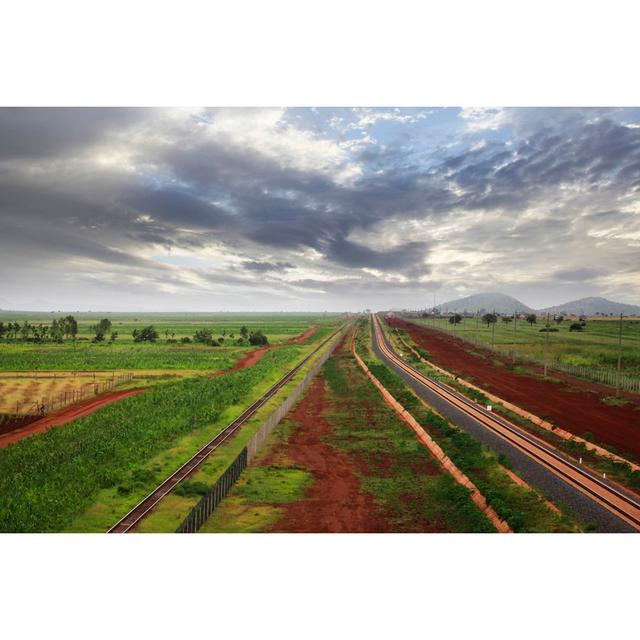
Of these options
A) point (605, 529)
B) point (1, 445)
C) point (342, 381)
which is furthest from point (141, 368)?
point (605, 529)

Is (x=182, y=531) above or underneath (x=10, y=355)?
underneath

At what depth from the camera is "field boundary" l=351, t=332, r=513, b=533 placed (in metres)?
18.1

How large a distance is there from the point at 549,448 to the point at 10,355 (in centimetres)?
5906

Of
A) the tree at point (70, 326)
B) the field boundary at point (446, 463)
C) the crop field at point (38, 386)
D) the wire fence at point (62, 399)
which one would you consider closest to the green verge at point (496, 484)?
the field boundary at point (446, 463)

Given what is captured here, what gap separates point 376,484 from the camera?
22.8 m

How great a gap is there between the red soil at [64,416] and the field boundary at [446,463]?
2645cm

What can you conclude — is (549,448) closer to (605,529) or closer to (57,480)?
(605,529)

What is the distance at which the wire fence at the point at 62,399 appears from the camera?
33.6 metres

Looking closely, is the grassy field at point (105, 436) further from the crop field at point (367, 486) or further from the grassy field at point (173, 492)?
the crop field at point (367, 486)

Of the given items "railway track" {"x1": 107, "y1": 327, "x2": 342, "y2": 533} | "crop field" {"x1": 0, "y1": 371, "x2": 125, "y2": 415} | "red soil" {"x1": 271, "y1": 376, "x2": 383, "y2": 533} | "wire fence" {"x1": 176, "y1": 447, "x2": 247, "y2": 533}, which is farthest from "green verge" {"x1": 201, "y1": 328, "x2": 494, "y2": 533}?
"crop field" {"x1": 0, "y1": 371, "x2": 125, "y2": 415}

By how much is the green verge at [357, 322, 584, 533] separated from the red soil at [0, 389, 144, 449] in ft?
91.1

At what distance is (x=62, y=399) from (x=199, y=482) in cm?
2426

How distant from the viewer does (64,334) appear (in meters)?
80.0

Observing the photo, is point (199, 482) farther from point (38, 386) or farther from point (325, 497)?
point (38, 386)
